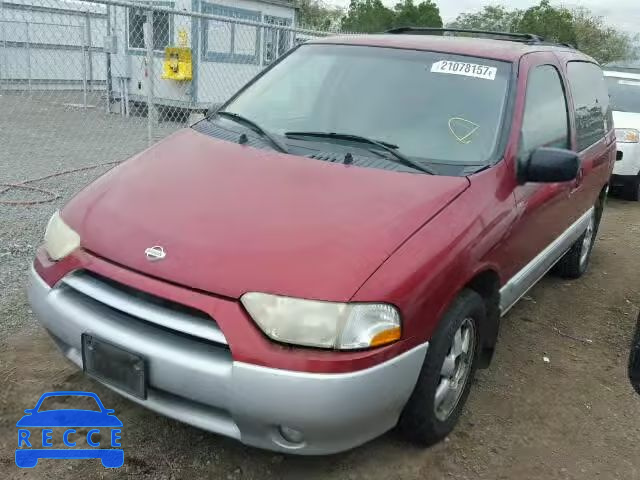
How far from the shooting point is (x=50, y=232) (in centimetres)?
274

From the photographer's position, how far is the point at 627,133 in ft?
26.4

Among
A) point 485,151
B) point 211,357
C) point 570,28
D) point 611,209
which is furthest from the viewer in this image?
point 570,28

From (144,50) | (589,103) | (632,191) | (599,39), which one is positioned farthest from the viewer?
(599,39)

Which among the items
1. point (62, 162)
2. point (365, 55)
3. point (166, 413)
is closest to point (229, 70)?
point (62, 162)

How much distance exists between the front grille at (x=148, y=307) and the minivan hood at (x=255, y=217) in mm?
95

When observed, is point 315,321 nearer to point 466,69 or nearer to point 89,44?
point 466,69

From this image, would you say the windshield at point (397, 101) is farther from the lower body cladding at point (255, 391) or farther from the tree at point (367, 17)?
the tree at point (367, 17)

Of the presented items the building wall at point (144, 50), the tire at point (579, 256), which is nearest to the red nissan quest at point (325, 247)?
the tire at point (579, 256)

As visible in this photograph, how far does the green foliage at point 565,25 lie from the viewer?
29328 mm

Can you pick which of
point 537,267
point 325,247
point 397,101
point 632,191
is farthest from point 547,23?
Result: point 325,247

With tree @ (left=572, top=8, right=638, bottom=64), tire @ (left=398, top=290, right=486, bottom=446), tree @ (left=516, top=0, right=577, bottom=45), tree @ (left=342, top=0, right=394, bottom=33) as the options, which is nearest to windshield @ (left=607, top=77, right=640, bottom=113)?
tire @ (left=398, top=290, right=486, bottom=446)

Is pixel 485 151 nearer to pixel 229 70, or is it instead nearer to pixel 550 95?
pixel 550 95

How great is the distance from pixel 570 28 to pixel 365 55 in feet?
98.7

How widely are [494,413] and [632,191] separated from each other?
257 inches
